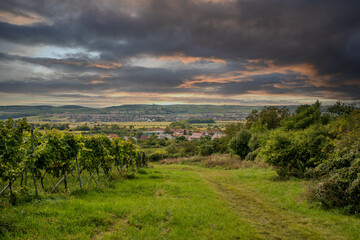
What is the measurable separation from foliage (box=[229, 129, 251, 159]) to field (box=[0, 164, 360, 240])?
19798 millimetres

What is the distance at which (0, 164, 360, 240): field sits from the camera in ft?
16.1

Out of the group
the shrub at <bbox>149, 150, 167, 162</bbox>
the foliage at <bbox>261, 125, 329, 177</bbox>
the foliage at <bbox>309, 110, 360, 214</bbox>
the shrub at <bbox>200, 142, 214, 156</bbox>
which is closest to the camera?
the foliage at <bbox>309, 110, 360, 214</bbox>

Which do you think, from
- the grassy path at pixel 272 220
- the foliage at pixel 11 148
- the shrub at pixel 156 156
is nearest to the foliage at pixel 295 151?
the grassy path at pixel 272 220

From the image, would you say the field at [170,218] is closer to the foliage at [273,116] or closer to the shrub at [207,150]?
the shrub at [207,150]

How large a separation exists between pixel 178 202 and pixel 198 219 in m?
1.90

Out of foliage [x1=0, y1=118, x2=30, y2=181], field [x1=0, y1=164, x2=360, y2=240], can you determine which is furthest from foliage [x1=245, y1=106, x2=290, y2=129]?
foliage [x1=0, y1=118, x2=30, y2=181]

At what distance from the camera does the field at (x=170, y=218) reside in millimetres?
4898

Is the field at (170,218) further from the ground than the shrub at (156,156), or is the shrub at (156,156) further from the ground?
the field at (170,218)

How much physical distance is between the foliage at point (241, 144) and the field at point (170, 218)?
65.0 feet

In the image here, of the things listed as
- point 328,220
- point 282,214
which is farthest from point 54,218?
point 328,220

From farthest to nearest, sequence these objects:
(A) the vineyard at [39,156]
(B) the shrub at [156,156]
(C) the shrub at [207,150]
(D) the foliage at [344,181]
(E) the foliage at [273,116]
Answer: (E) the foliage at [273,116], (C) the shrub at [207,150], (B) the shrub at [156,156], (D) the foliage at [344,181], (A) the vineyard at [39,156]

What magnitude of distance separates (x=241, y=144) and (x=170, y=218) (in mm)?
25555

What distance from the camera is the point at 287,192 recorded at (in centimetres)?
1039

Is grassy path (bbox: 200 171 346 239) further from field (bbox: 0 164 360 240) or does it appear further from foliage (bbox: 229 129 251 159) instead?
foliage (bbox: 229 129 251 159)
